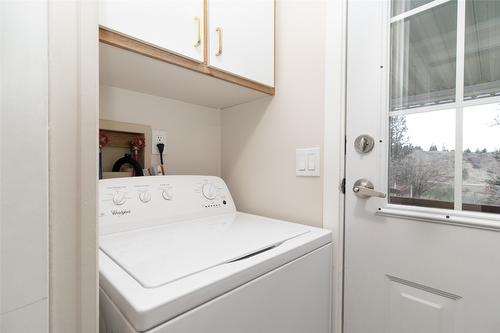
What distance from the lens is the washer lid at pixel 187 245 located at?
53 centimetres

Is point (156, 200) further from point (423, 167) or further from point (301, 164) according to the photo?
point (423, 167)

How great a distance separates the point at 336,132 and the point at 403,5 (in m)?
0.48

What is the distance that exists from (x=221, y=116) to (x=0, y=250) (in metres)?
1.27

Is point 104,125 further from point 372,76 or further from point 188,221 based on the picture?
point 372,76

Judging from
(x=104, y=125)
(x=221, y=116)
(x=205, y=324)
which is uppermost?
(x=221, y=116)

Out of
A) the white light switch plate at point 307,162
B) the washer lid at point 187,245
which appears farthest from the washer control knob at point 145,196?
the white light switch plate at point 307,162

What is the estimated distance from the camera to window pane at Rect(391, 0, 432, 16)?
2.57 ft

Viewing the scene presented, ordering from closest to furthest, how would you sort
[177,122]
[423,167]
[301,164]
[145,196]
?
[423,167], [145,196], [301,164], [177,122]

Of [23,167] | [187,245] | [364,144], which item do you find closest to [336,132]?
[364,144]

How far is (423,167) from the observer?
2.56 ft

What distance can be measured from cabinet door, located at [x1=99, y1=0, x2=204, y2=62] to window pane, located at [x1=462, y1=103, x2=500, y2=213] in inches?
35.4

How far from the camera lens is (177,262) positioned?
1.87 feet

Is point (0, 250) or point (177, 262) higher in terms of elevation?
point (0, 250)

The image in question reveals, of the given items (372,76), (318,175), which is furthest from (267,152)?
(372,76)
